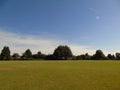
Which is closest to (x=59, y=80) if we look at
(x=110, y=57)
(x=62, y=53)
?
(x=110, y=57)

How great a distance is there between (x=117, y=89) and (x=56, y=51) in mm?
131811

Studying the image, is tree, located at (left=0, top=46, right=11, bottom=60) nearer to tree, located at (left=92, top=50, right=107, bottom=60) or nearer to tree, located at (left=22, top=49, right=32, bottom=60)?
tree, located at (left=22, top=49, right=32, bottom=60)

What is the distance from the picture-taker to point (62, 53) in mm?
144625

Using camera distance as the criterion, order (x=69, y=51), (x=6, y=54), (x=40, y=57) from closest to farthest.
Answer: (x=6, y=54) < (x=40, y=57) < (x=69, y=51)

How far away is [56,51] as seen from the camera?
14475 cm

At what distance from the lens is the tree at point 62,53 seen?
5615 inches

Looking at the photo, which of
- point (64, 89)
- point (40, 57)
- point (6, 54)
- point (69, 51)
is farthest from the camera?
point (69, 51)

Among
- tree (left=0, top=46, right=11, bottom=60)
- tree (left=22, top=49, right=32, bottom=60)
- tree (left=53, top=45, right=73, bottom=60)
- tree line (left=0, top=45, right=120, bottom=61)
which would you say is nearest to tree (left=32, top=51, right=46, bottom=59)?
tree line (left=0, top=45, right=120, bottom=61)

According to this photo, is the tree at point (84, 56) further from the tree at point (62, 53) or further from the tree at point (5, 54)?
the tree at point (5, 54)

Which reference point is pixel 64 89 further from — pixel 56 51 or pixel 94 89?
pixel 56 51

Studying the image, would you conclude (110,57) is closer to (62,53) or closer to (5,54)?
(62,53)

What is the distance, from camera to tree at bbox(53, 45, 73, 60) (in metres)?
143

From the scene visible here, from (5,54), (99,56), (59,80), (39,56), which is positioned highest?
(5,54)

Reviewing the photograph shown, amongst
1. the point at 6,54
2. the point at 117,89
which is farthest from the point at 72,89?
the point at 6,54
